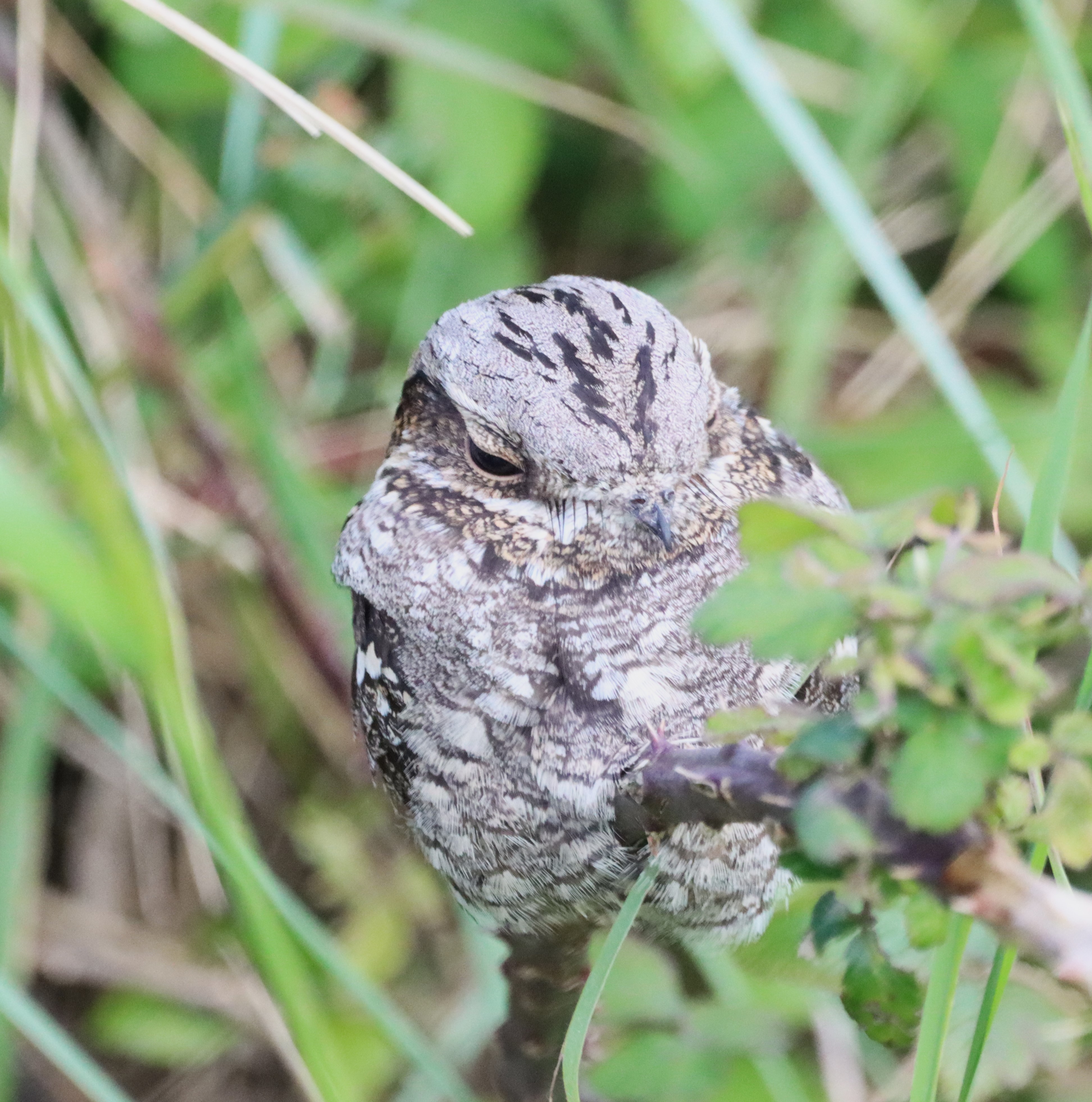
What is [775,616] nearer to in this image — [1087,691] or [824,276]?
[1087,691]

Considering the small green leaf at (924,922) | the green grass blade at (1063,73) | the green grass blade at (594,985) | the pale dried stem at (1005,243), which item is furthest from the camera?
the pale dried stem at (1005,243)

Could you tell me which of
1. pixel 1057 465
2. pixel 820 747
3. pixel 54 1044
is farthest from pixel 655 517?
pixel 54 1044

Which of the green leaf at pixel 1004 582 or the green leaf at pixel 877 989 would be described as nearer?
the green leaf at pixel 1004 582

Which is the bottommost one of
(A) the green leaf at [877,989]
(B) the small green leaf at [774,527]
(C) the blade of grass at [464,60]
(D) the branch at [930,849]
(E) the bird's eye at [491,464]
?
(A) the green leaf at [877,989]

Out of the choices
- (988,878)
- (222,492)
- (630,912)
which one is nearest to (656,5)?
(222,492)

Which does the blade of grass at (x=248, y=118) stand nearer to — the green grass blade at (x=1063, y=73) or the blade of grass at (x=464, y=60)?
the blade of grass at (x=464, y=60)

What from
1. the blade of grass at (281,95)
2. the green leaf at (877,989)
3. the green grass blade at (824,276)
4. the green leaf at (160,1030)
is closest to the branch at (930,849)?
the green leaf at (877,989)
